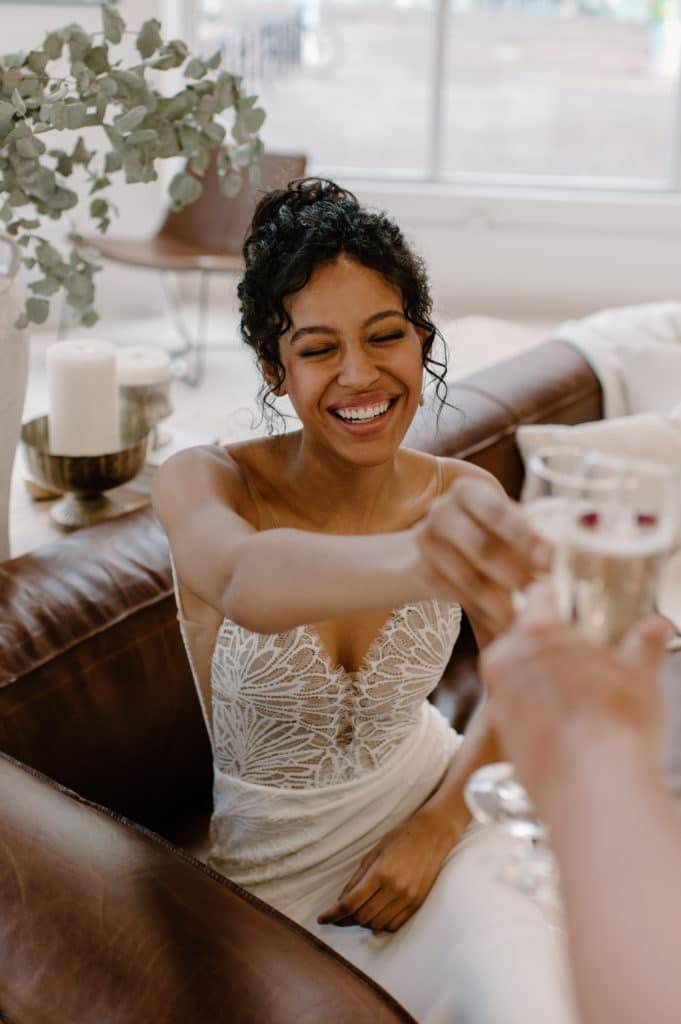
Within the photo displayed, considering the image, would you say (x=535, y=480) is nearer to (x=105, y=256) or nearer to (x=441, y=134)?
(x=105, y=256)

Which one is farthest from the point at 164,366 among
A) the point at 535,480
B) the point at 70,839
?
the point at 535,480

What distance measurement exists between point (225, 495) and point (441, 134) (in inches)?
186

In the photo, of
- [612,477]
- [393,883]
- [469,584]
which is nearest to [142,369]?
[393,883]

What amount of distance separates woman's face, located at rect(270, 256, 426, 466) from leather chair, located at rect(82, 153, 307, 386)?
3.29 m

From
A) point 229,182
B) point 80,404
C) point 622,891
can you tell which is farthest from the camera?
point 80,404

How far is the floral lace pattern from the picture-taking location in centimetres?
146

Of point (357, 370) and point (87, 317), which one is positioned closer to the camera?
point (357, 370)

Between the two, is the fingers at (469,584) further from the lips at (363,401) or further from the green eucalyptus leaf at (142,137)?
the green eucalyptus leaf at (142,137)

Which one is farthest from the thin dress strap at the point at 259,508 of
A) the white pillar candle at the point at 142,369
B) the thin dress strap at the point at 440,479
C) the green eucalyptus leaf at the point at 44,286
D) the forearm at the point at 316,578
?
the white pillar candle at the point at 142,369

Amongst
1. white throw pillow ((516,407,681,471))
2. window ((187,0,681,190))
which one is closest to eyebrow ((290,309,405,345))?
white throw pillow ((516,407,681,471))

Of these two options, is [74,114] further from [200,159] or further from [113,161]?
[200,159]

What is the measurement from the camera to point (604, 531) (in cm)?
67

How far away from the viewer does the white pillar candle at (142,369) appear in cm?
240

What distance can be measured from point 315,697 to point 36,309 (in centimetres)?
72
